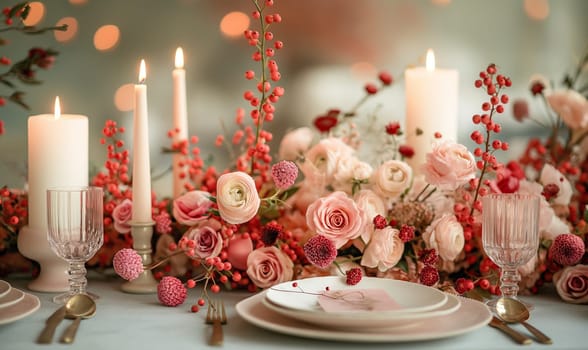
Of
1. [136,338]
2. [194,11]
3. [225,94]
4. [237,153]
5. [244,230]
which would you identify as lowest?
[136,338]

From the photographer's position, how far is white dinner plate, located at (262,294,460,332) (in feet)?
2.86

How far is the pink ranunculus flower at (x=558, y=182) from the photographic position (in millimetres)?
1277

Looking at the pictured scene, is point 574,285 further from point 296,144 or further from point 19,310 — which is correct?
point 19,310

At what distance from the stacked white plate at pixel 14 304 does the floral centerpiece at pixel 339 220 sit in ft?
0.45

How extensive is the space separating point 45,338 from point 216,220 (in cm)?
35

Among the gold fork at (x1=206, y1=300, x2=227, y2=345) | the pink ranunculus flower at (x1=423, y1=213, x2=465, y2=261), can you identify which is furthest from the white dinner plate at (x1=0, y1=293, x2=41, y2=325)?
the pink ranunculus flower at (x1=423, y1=213, x2=465, y2=261)

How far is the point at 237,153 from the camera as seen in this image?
1.76 meters

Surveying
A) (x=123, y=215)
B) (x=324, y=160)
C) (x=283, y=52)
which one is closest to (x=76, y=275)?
(x=123, y=215)

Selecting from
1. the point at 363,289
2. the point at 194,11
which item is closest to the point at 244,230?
the point at 363,289

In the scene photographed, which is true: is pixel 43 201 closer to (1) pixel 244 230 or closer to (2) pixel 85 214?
(2) pixel 85 214

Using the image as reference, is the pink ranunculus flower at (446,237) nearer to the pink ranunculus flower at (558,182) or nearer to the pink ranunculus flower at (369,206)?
the pink ranunculus flower at (369,206)

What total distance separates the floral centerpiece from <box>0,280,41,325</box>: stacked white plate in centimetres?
14

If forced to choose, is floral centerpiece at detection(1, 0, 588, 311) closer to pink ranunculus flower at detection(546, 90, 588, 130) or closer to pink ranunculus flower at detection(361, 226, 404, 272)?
pink ranunculus flower at detection(361, 226, 404, 272)

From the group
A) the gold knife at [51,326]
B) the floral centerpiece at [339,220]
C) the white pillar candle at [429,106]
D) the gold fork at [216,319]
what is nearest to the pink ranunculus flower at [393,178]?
the floral centerpiece at [339,220]
